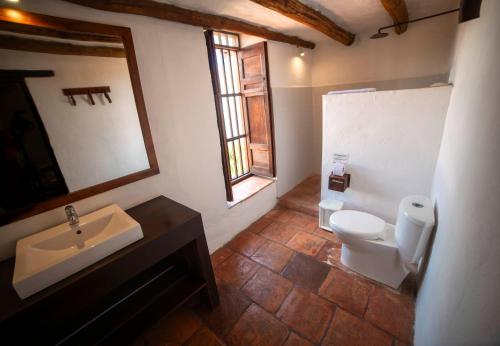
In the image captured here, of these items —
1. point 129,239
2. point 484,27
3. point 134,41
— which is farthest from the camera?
point 134,41

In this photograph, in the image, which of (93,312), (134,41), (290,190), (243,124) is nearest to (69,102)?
(134,41)

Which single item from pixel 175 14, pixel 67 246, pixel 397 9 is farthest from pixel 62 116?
pixel 397 9

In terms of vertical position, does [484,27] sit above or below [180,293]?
above

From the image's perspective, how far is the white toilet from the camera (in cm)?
145

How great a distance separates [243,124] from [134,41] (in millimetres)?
1704

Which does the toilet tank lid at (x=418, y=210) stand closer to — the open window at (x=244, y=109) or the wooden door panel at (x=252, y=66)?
the open window at (x=244, y=109)

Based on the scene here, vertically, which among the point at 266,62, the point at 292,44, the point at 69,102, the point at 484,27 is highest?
the point at 292,44

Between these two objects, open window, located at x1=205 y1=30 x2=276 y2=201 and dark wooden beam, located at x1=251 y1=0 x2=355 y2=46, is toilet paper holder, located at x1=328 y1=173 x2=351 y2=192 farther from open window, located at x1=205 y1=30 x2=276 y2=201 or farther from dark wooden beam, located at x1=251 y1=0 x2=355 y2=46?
dark wooden beam, located at x1=251 y1=0 x2=355 y2=46

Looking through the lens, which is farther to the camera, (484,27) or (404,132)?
(404,132)

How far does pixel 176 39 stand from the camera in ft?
5.63

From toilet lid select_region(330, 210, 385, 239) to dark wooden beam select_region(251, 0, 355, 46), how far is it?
1.81 m

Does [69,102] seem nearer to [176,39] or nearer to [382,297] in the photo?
[176,39]

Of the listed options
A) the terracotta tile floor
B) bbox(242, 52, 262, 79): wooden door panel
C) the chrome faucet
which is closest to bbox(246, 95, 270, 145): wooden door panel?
bbox(242, 52, 262, 79): wooden door panel

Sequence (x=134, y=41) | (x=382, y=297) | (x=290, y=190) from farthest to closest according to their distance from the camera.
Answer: (x=290, y=190) → (x=382, y=297) → (x=134, y=41)
